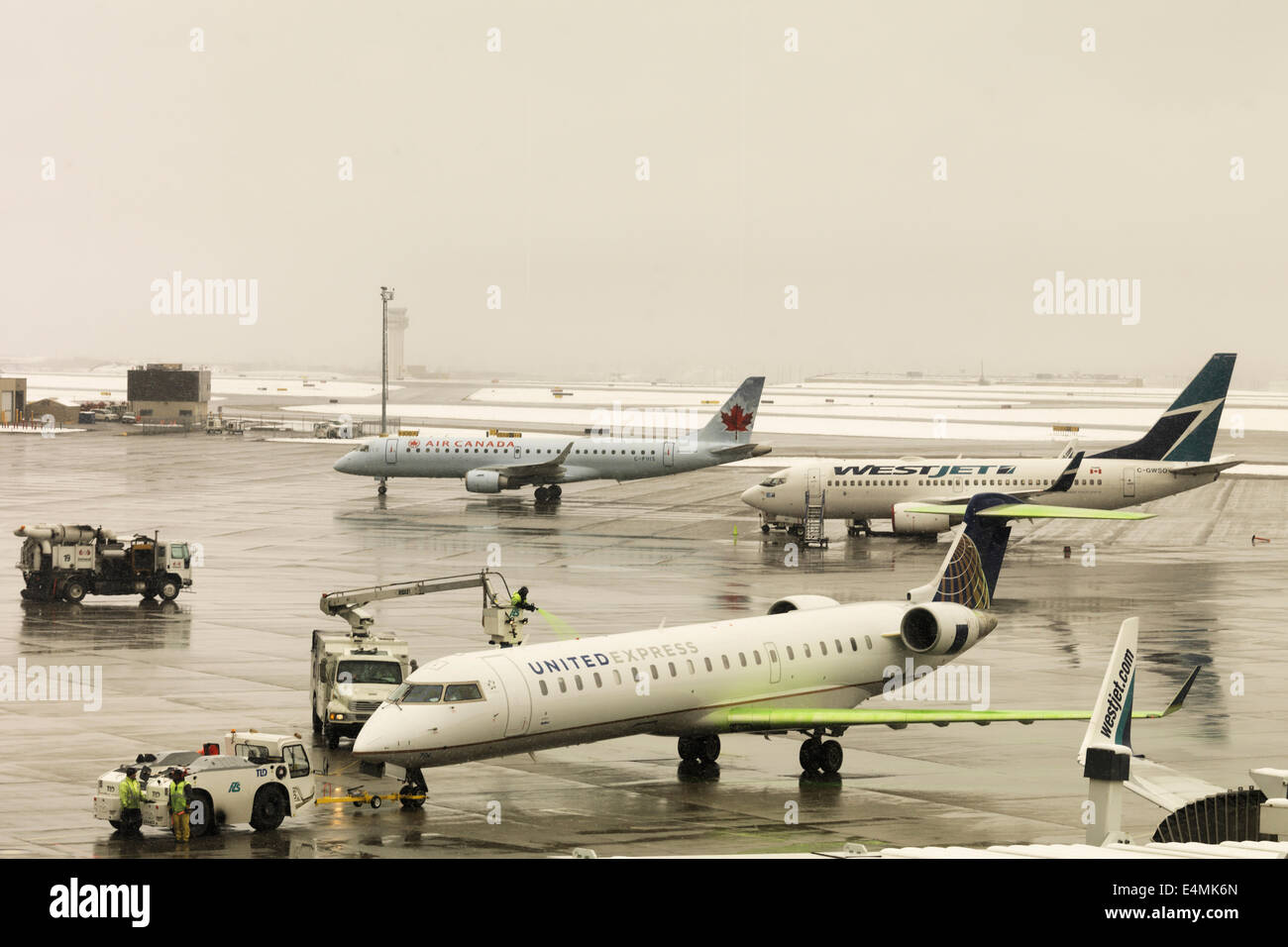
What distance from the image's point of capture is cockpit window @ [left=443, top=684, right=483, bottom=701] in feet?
95.4

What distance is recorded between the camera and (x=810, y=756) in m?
34.1

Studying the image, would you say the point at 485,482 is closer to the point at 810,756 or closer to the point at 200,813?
the point at 810,756

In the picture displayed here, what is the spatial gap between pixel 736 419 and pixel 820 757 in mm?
64408

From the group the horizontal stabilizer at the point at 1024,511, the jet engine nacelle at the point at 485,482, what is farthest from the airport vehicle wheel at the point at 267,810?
the jet engine nacelle at the point at 485,482

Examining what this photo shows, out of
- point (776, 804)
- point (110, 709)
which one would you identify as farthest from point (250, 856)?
point (110, 709)

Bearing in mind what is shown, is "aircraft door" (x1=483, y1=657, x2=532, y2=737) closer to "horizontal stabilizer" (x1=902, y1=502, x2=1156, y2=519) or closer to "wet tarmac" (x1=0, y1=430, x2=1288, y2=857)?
"wet tarmac" (x1=0, y1=430, x2=1288, y2=857)

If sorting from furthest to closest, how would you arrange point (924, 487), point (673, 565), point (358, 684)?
point (924, 487), point (673, 565), point (358, 684)

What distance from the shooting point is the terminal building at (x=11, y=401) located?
17450 cm

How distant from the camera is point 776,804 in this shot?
31.5 m

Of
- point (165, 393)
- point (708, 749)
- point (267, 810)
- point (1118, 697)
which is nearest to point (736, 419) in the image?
point (708, 749)

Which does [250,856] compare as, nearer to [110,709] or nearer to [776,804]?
[776,804]
